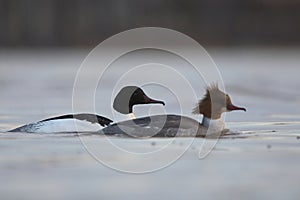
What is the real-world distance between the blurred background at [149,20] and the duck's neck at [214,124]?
1829cm

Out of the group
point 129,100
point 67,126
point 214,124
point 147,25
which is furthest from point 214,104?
point 147,25

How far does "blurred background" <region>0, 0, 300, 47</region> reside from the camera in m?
31.2

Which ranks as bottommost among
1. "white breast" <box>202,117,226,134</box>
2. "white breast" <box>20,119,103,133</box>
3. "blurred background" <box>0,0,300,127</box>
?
"blurred background" <box>0,0,300,127</box>

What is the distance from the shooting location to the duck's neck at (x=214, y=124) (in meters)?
11.8

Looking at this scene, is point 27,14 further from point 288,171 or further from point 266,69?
point 288,171

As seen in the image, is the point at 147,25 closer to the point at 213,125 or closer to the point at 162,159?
the point at 213,125

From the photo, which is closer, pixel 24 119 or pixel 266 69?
pixel 24 119

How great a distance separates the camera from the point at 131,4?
107 ft

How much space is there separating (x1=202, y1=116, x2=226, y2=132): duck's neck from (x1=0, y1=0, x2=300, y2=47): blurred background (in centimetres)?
1829

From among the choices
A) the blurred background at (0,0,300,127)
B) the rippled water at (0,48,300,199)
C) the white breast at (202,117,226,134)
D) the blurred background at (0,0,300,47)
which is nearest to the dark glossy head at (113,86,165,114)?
the white breast at (202,117,226,134)

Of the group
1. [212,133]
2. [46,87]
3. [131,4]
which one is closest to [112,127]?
[212,133]

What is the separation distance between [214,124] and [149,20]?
19128mm

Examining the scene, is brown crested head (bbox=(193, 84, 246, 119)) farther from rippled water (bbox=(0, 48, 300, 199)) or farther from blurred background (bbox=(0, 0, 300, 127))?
blurred background (bbox=(0, 0, 300, 127))

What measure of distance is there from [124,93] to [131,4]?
20.5 meters
